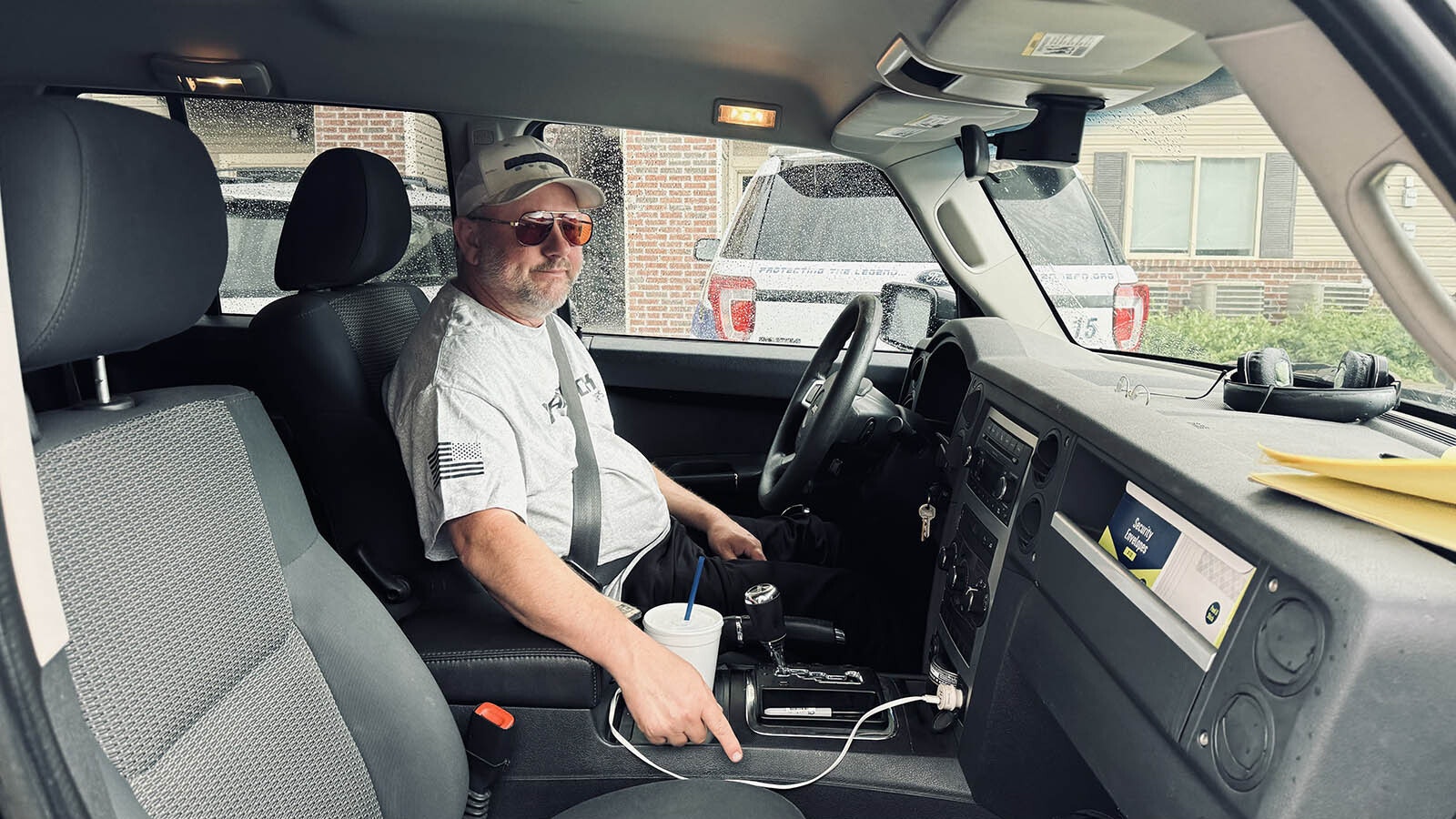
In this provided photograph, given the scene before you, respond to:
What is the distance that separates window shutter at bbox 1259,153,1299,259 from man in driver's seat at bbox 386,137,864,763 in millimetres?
1059

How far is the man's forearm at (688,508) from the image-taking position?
7.63 feet

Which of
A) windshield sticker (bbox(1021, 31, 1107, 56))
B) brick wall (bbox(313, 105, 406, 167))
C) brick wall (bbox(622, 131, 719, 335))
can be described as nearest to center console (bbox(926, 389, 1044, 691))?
windshield sticker (bbox(1021, 31, 1107, 56))

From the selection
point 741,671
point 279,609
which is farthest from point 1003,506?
point 279,609

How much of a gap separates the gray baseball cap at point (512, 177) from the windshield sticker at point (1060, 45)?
38.5 inches

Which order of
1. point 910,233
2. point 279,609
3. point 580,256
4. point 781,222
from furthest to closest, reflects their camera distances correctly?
point 781,222
point 910,233
point 580,256
point 279,609

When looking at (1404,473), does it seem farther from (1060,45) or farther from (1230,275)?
(1230,275)

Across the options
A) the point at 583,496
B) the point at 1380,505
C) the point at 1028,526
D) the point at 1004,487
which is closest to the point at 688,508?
the point at 583,496

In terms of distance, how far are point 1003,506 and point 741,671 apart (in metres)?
0.55

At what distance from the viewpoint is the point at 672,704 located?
1482 millimetres

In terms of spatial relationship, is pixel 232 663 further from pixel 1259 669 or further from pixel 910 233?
pixel 910 233

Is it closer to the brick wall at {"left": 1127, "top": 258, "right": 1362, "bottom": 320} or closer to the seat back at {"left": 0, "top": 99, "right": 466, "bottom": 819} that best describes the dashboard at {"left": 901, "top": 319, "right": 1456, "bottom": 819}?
the brick wall at {"left": 1127, "top": 258, "right": 1362, "bottom": 320}

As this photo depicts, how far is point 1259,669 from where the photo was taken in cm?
85

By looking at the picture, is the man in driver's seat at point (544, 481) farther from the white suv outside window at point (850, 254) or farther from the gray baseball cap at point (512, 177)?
the white suv outside window at point (850, 254)

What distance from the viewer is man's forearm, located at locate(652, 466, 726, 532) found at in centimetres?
232
